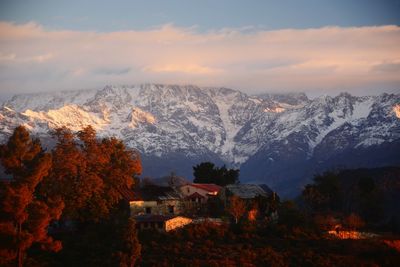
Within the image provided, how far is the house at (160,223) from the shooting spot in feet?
416

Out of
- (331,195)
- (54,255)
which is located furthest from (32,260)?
(331,195)

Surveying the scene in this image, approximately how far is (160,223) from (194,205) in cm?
2148

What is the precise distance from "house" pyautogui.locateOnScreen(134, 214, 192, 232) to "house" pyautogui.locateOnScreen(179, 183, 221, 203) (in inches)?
782

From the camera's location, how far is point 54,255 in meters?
114

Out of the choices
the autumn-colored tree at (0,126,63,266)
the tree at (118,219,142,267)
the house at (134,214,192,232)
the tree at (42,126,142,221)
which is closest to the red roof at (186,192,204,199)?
the tree at (42,126,142,221)

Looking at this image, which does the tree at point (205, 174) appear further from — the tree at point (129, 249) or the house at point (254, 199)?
the tree at point (129, 249)

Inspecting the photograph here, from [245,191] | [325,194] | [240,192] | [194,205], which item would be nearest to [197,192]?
[194,205]

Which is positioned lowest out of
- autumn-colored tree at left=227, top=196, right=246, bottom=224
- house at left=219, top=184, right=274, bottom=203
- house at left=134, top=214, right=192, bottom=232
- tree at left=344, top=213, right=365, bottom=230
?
tree at left=344, top=213, right=365, bottom=230

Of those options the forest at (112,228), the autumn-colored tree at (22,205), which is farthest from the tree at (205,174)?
the autumn-colored tree at (22,205)

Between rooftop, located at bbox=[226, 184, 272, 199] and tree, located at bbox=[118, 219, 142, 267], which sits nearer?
tree, located at bbox=[118, 219, 142, 267]

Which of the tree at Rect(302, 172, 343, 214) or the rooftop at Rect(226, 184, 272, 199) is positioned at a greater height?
the rooftop at Rect(226, 184, 272, 199)

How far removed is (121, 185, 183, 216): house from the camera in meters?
139

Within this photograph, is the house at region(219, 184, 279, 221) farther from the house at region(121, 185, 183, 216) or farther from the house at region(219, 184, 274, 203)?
A: the house at region(121, 185, 183, 216)

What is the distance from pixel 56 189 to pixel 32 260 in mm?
14663
